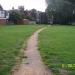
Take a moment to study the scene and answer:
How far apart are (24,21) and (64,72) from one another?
74519 millimetres

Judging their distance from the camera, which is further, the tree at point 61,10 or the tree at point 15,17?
the tree at point 15,17

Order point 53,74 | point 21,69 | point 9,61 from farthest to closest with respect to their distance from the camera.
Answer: point 9,61
point 21,69
point 53,74

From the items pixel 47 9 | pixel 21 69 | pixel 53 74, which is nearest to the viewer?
pixel 53 74

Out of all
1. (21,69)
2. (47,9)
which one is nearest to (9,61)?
(21,69)

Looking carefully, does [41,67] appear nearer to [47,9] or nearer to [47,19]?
[47,9]

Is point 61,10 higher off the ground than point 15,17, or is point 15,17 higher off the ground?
point 61,10

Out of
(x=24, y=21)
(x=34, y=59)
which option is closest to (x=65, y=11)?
(x=24, y=21)

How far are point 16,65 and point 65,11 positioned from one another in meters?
67.1

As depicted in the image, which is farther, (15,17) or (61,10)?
(15,17)

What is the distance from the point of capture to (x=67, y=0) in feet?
251

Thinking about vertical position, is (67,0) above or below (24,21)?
above

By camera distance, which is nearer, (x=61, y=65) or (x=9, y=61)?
(x=61, y=65)

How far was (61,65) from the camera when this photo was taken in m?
11.0

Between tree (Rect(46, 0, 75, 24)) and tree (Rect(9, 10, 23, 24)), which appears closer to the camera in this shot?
tree (Rect(46, 0, 75, 24))
